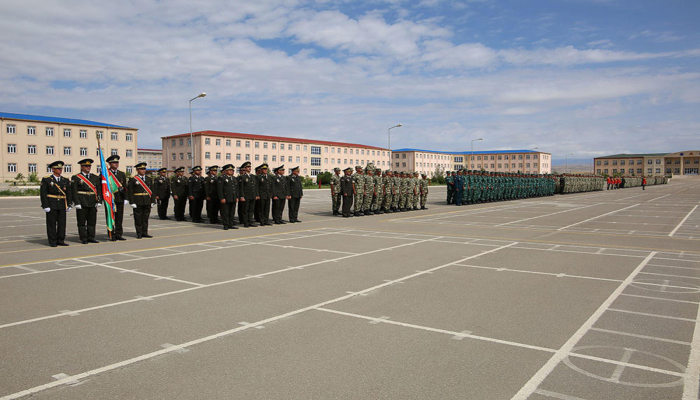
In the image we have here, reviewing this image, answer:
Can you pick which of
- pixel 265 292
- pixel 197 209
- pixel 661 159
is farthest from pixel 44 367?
pixel 661 159

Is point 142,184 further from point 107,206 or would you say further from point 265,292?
point 265,292

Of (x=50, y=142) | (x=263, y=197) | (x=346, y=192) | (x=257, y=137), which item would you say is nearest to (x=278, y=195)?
(x=263, y=197)

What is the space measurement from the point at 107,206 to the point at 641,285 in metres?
12.0

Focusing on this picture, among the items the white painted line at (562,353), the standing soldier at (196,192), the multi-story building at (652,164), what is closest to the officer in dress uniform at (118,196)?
the standing soldier at (196,192)

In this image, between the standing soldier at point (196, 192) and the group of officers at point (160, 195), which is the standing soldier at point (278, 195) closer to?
the group of officers at point (160, 195)

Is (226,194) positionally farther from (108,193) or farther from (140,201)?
(108,193)

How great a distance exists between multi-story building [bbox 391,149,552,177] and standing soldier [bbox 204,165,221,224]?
10897cm

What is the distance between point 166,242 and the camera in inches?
503

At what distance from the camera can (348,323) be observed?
5672mm

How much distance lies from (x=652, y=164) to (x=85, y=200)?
18437 cm

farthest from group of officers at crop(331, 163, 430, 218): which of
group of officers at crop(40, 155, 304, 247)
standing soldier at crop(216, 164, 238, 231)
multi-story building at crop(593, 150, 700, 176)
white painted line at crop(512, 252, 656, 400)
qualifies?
multi-story building at crop(593, 150, 700, 176)

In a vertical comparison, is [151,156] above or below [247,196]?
above

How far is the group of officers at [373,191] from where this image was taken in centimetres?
2067

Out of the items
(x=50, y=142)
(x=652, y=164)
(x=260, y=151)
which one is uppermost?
(x=50, y=142)
